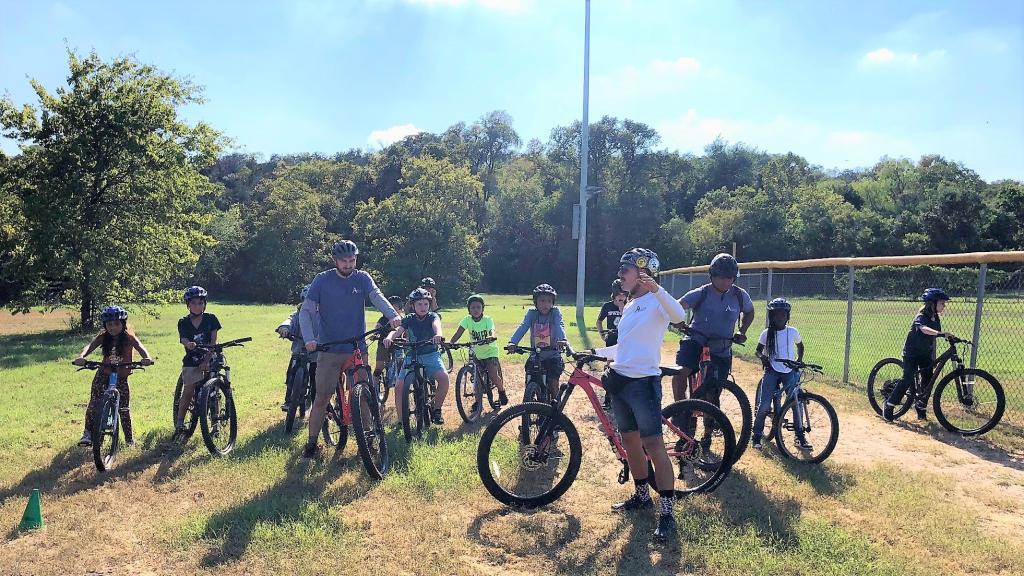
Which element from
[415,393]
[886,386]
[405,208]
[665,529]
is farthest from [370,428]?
[405,208]

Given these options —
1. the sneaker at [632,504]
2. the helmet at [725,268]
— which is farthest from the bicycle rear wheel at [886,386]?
the sneaker at [632,504]

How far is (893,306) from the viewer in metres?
11.8

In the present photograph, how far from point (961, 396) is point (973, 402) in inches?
9.6

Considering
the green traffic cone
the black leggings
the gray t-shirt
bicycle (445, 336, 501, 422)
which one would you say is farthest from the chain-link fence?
the green traffic cone

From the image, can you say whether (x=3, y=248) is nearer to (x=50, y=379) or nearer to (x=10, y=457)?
(x=50, y=379)

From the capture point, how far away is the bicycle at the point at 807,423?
219 inches

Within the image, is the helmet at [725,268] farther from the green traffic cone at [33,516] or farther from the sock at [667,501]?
the green traffic cone at [33,516]

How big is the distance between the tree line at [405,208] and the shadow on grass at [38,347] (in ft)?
3.58

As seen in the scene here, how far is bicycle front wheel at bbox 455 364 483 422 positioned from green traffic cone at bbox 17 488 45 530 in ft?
13.2

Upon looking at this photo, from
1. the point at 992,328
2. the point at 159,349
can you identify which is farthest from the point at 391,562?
the point at 159,349

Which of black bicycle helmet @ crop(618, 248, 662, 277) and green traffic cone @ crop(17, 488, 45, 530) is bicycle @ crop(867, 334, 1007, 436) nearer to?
black bicycle helmet @ crop(618, 248, 662, 277)

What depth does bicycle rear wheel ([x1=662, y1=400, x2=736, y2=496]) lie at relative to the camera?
4727 millimetres

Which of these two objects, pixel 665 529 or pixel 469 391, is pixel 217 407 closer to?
pixel 469 391

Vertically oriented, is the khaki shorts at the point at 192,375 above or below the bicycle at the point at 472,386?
above
